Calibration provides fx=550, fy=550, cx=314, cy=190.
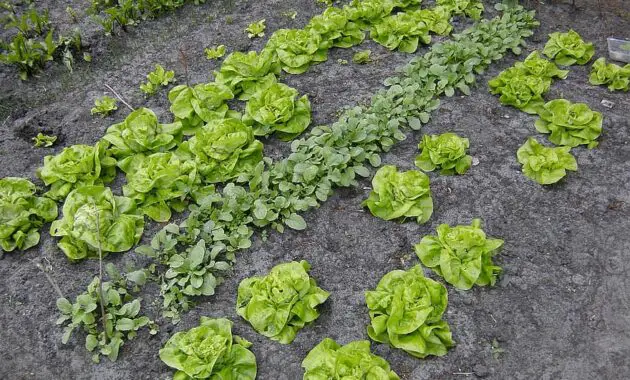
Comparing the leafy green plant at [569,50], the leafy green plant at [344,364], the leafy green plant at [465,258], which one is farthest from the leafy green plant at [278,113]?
the leafy green plant at [569,50]

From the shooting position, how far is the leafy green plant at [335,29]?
251 inches

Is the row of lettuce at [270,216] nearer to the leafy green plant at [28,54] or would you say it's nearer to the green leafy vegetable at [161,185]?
the green leafy vegetable at [161,185]

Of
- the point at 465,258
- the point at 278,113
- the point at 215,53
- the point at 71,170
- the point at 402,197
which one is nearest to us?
the point at 465,258

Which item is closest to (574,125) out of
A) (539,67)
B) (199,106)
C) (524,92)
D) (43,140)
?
(524,92)

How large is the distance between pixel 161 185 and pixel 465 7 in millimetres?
4545

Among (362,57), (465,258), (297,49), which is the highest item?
(297,49)

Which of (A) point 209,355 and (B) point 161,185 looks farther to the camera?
(B) point 161,185

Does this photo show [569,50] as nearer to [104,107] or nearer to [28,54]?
[104,107]

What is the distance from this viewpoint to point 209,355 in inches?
142

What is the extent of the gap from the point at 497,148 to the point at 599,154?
0.95 metres

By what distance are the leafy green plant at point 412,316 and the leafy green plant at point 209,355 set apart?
908mm

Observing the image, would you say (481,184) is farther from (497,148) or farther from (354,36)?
(354,36)

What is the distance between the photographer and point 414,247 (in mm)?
4504

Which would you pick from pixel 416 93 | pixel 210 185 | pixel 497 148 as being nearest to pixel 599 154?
pixel 497 148
